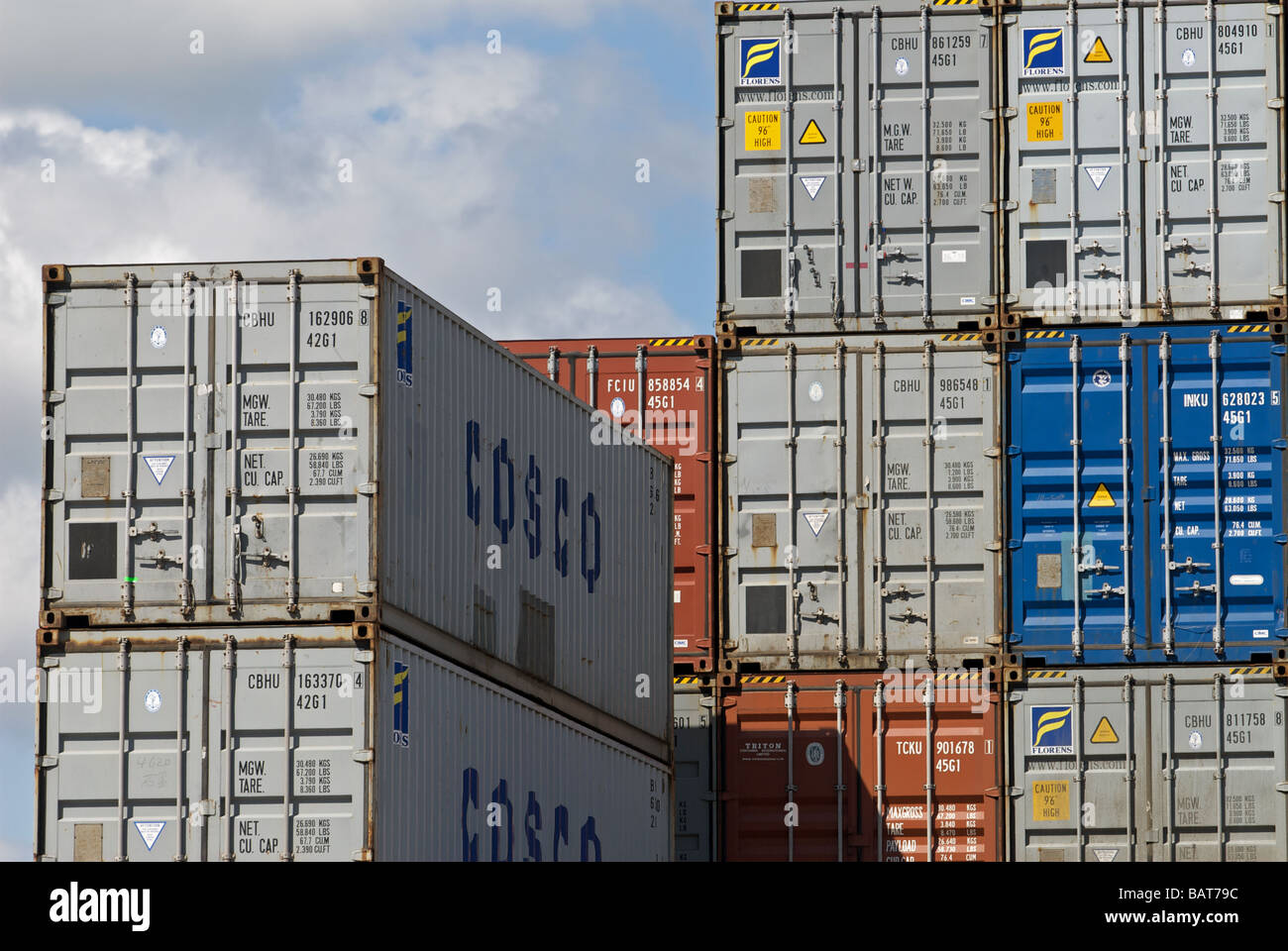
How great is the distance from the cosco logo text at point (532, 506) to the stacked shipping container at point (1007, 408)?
7.60 ft

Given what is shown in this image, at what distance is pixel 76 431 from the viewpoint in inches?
608

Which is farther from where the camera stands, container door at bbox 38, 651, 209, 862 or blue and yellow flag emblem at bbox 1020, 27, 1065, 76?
blue and yellow flag emblem at bbox 1020, 27, 1065, 76

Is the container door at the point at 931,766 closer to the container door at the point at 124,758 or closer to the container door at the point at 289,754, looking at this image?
the container door at the point at 289,754

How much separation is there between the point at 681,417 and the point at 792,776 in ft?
12.1

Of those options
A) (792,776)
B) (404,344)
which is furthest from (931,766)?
(404,344)

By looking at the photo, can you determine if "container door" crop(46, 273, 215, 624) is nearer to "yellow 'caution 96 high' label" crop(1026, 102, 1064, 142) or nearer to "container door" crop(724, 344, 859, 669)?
"container door" crop(724, 344, 859, 669)

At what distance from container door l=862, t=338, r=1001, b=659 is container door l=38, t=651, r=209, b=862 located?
8068 millimetres

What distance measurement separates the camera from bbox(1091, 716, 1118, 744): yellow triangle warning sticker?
801 inches

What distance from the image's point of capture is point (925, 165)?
21.5 meters

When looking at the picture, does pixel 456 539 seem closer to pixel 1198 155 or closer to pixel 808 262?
pixel 808 262

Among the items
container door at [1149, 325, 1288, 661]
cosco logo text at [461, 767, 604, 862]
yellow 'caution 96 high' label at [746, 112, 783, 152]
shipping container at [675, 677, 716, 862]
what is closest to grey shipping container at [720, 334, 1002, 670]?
shipping container at [675, 677, 716, 862]

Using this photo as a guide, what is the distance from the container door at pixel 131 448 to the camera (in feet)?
49.9

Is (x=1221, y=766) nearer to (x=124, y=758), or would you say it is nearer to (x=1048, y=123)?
(x=1048, y=123)
